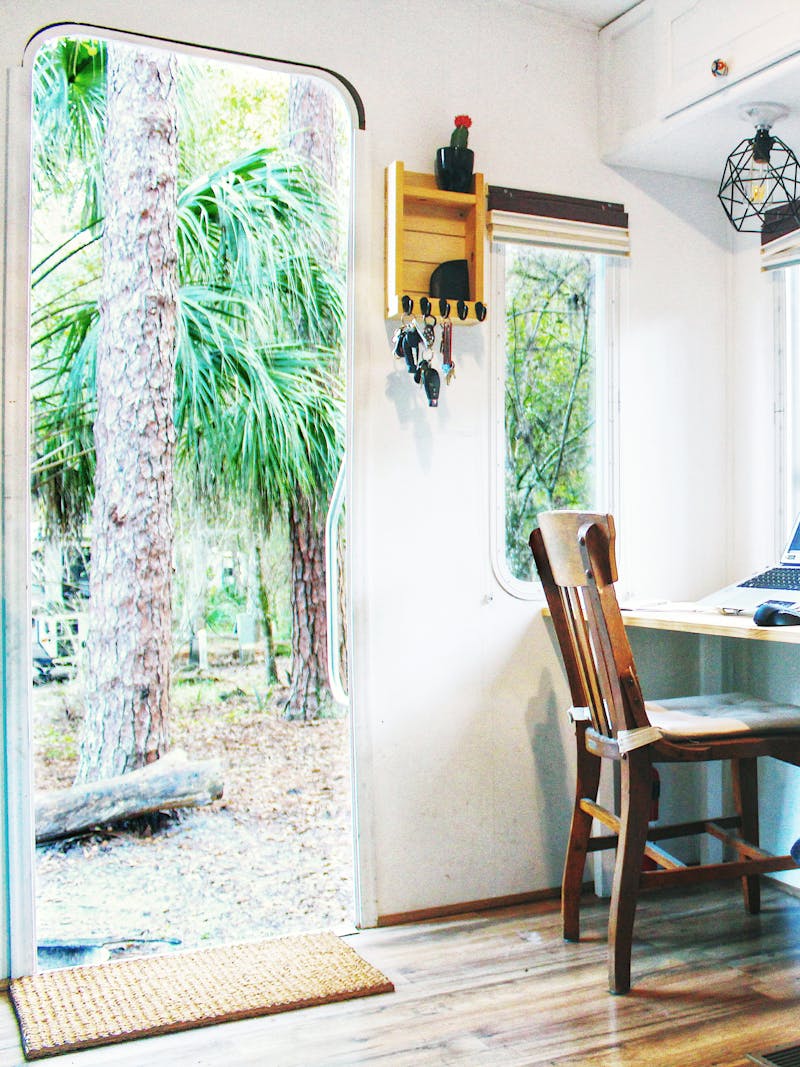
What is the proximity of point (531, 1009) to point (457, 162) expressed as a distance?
2.11m

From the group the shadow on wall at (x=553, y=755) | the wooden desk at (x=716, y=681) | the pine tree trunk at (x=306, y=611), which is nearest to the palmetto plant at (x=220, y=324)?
the pine tree trunk at (x=306, y=611)

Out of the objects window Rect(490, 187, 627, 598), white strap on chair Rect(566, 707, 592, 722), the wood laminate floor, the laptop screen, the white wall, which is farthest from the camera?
window Rect(490, 187, 627, 598)

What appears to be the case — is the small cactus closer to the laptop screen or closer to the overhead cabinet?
the overhead cabinet

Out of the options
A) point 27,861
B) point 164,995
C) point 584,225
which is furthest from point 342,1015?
point 584,225

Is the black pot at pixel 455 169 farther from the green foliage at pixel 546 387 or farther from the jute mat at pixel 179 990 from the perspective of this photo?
the jute mat at pixel 179 990

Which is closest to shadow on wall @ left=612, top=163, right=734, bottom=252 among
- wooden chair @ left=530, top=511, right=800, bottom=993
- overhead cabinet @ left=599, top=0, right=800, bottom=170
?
overhead cabinet @ left=599, top=0, right=800, bottom=170

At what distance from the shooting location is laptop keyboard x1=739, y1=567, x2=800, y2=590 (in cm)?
265

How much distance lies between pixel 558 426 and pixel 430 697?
92 cm

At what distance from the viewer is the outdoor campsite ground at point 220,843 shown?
307 centimetres

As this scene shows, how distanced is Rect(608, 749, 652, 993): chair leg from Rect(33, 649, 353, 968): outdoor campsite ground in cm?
94

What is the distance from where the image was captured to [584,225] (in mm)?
2941

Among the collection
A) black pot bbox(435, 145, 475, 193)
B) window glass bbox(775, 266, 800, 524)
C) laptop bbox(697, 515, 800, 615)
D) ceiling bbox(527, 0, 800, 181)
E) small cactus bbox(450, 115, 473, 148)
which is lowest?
laptop bbox(697, 515, 800, 615)

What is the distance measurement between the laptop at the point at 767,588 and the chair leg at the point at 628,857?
0.60 m

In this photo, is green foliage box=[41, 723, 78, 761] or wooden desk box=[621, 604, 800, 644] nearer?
wooden desk box=[621, 604, 800, 644]
